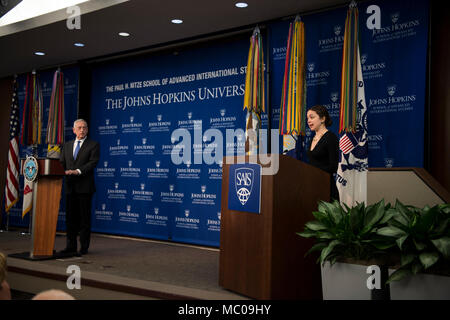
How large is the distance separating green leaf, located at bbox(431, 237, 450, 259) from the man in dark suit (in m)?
3.58

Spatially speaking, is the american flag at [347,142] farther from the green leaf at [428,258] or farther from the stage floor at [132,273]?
the green leaf at [428,258]

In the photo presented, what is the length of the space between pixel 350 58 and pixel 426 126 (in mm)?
998

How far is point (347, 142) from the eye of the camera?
14.3 ft

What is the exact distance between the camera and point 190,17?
530 cm

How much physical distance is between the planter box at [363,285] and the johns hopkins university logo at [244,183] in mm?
688

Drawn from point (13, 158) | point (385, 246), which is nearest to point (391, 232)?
point (385, 246)

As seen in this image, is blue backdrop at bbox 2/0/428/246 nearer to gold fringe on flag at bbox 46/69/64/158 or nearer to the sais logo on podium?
gold fringe on flag at bbox 46/69/64/158

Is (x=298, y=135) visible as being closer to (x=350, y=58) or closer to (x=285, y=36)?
(x=350, y=58)

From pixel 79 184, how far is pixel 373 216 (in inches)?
130

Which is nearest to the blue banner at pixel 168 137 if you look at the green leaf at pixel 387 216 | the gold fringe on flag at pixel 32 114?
the gold fringe on flag at pixel 32 114

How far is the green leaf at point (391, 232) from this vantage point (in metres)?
2.31

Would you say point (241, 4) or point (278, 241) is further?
point (241, 4)

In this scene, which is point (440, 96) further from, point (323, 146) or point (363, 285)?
point (363, 285)

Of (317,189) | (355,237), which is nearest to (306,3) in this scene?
(317,189)
